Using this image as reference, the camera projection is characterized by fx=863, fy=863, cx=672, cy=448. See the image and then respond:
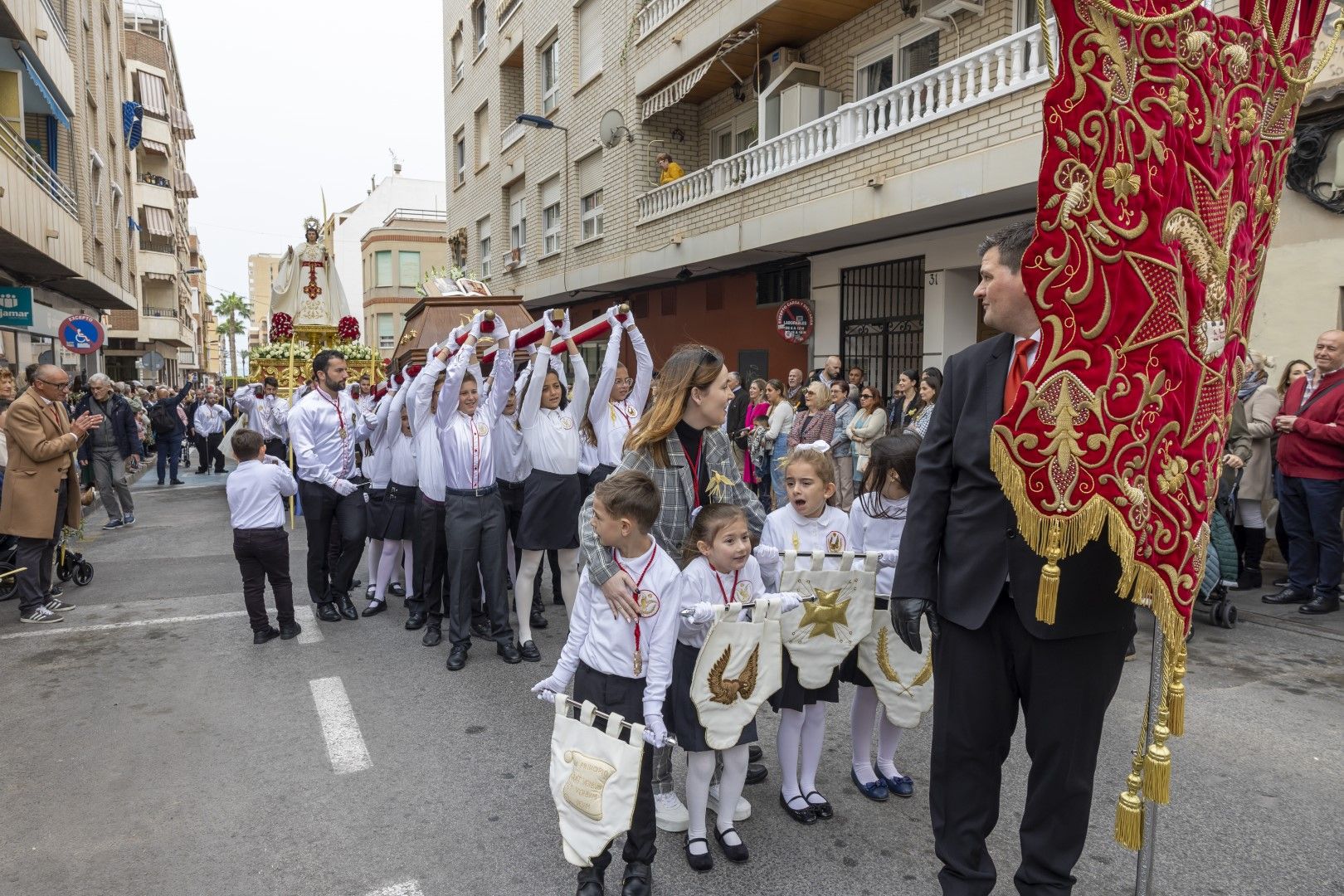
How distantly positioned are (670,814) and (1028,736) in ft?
5.29

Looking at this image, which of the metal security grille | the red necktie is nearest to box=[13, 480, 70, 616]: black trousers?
the red necktie

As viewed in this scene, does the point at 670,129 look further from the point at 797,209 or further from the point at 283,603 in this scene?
the point at 283,603

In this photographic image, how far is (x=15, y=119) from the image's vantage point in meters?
13.7

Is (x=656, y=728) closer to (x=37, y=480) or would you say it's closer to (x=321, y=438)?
(x=321, y=438)

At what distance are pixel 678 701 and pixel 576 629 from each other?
0.49 metres

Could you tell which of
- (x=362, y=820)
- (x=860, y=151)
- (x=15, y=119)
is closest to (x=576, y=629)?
(x=362, y=820)

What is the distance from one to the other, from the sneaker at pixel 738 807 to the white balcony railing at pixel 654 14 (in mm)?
14776

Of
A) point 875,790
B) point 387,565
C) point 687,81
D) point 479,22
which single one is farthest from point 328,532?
point 479,22

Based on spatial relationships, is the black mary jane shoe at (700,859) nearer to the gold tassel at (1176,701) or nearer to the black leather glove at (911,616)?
the black leather glove at (911,616)

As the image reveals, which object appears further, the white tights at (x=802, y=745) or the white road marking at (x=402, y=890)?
the white tights at (x=802, y=745)

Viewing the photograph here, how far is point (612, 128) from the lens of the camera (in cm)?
1830

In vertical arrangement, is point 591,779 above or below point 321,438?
below

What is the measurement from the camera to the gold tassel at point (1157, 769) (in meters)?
2.41

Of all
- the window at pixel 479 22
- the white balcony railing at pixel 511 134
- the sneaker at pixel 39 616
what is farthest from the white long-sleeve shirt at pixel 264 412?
the window at pixel 479 22
